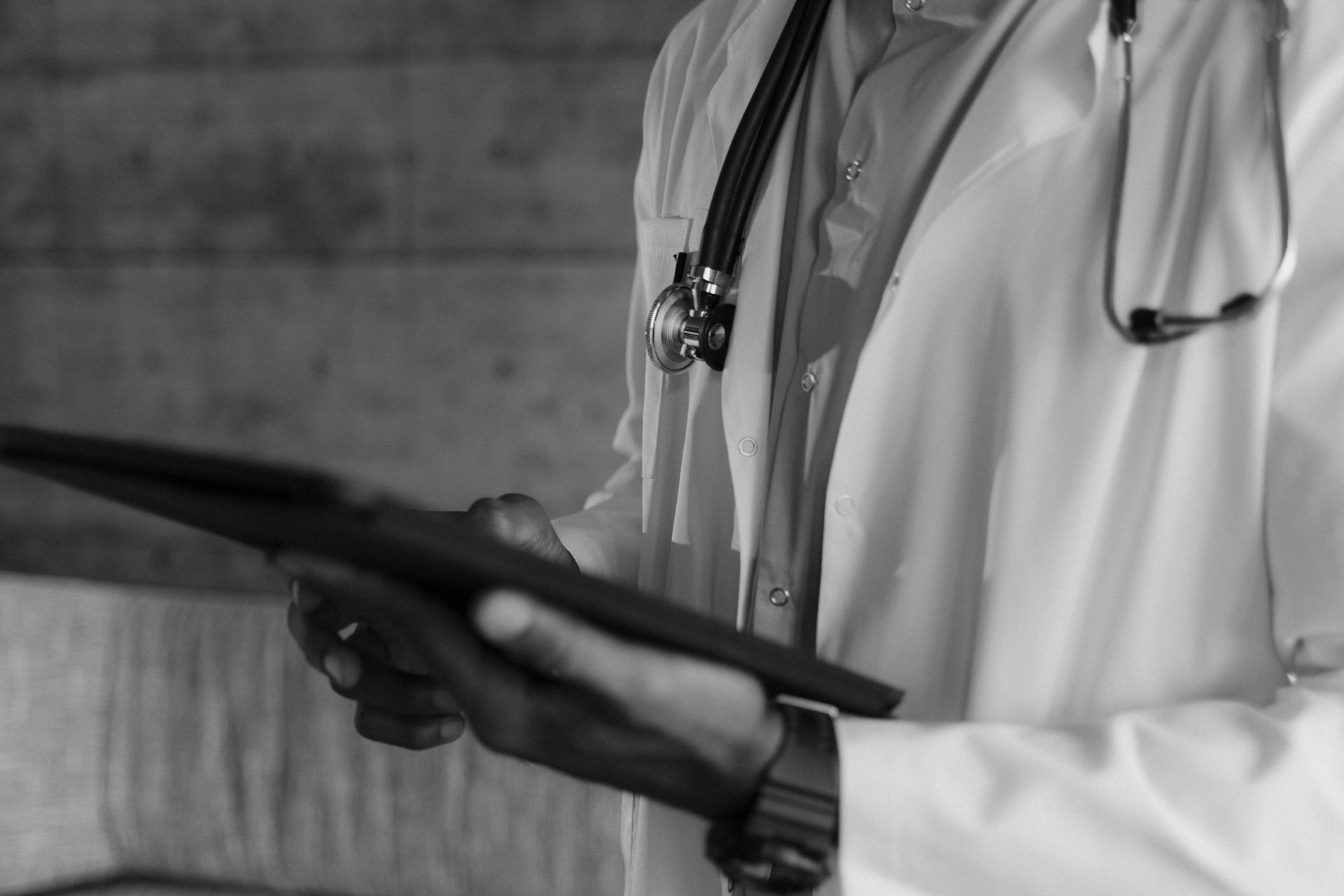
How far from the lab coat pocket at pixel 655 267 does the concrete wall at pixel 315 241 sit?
1.26m

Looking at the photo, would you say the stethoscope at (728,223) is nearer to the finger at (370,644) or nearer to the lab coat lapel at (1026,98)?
the lab coat lapel at (1026,98)

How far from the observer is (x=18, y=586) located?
2244mm

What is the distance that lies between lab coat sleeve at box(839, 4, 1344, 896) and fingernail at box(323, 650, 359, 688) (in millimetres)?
369

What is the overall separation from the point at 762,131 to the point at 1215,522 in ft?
1.57

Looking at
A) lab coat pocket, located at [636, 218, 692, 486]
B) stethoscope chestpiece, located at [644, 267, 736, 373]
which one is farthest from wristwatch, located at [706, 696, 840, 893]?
lab coat pocket, located at [636, 218, 692, 486]

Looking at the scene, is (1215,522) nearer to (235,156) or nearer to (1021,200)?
(1021,200)

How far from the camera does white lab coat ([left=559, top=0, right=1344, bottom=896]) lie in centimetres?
67

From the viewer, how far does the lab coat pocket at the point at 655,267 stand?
1.10 metres

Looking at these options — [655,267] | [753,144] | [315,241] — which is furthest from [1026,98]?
[315,241]

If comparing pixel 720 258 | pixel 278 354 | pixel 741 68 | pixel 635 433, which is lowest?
pixel 278 354

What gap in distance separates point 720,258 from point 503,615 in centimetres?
50

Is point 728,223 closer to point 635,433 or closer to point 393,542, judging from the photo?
point 635,433

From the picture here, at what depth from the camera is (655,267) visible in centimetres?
112

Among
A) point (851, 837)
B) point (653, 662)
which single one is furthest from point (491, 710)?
point (851, 837)
